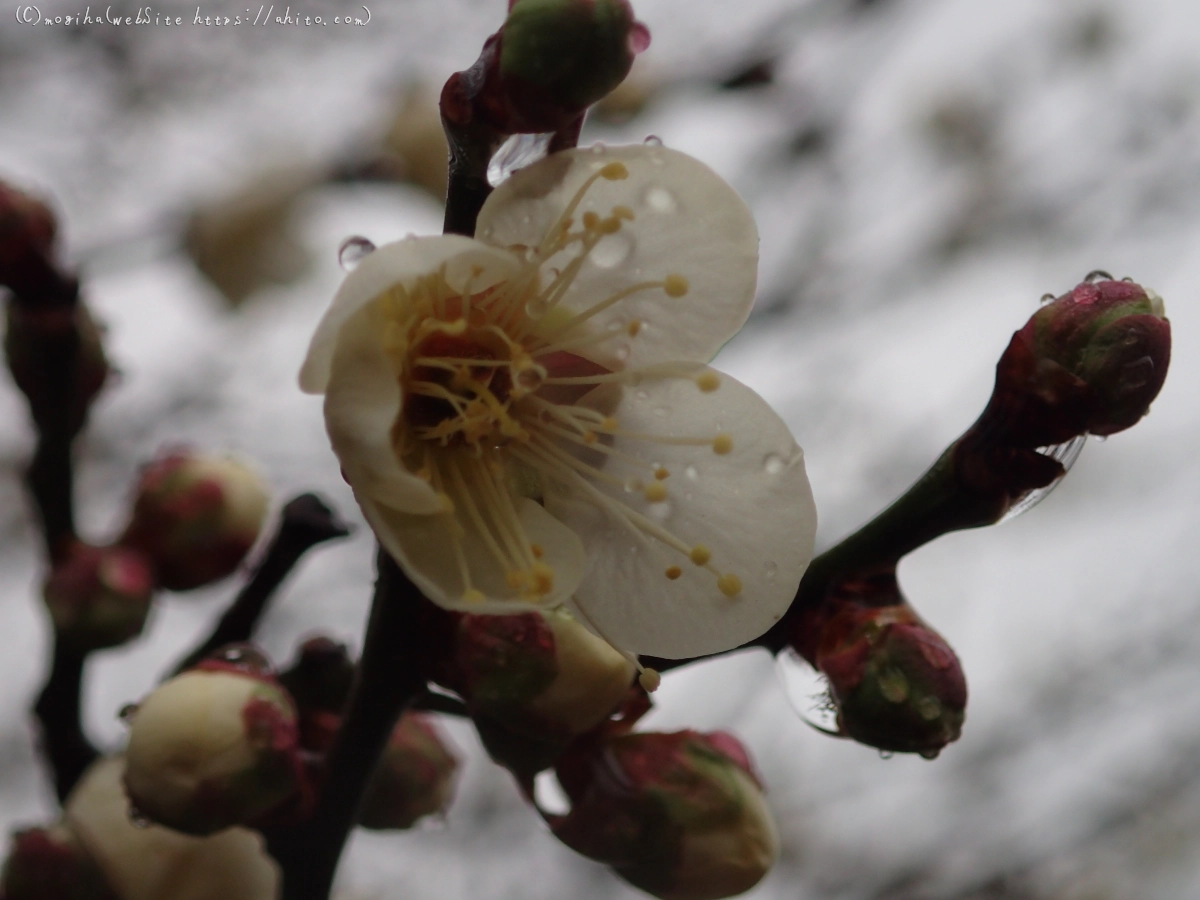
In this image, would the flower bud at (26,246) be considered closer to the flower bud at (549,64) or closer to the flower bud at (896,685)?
the flower bud at (549,64)

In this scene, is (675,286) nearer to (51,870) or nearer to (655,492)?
(655,492)

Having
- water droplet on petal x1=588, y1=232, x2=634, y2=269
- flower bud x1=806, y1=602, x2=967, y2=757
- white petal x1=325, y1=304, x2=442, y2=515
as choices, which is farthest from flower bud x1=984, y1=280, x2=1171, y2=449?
white petal x1=325, y1=304, x2=442, y2=515

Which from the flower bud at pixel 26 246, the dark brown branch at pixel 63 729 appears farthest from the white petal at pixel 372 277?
the dark brown branch at pixel 63 729

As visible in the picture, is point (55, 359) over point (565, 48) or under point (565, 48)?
under

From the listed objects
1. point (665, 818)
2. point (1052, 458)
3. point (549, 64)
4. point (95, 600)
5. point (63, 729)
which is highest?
point (549, 64)

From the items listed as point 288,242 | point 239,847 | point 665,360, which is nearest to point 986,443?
point 665,360

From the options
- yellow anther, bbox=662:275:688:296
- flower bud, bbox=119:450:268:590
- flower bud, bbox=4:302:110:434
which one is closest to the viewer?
yellow anther, bbox=662:275:688:296

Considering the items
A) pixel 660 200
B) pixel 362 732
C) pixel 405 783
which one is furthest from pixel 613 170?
pixel 405 783

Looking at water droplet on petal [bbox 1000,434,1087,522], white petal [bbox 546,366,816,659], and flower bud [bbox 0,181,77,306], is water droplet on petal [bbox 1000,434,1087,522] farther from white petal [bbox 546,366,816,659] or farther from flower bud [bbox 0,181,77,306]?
flower bud [bbox 0,181,77,306]
